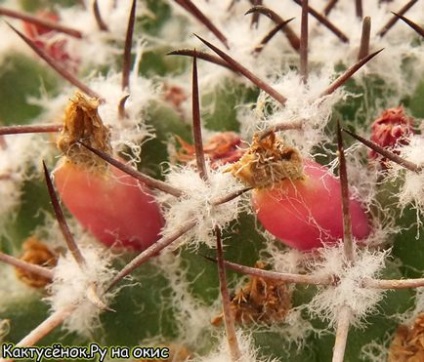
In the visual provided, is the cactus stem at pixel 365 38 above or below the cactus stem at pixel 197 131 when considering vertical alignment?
above

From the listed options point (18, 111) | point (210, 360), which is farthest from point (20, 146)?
point (210, 360)

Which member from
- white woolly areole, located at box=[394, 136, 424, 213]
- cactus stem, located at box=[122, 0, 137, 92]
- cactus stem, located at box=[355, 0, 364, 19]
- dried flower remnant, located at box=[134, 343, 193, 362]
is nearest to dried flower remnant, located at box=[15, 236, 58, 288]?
dried flower remnant, located at box=[134, 343, 193, 362]

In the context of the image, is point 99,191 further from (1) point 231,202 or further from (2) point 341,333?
(2) point 341,333

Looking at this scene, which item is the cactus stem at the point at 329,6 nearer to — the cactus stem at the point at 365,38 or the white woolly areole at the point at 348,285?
the cactus stem at the point at 365,38

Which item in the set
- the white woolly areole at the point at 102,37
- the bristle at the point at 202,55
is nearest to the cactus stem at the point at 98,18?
the white woolly areole at the point at 102,37

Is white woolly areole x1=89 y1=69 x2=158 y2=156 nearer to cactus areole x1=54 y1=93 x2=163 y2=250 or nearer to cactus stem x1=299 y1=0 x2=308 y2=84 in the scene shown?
cactus areole x1=54 y1=93 x2=163 y2=250

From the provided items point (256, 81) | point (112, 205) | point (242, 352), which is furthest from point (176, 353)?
point (256, 81)

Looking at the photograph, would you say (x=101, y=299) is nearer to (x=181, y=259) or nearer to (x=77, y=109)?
(x=181, y=259)
